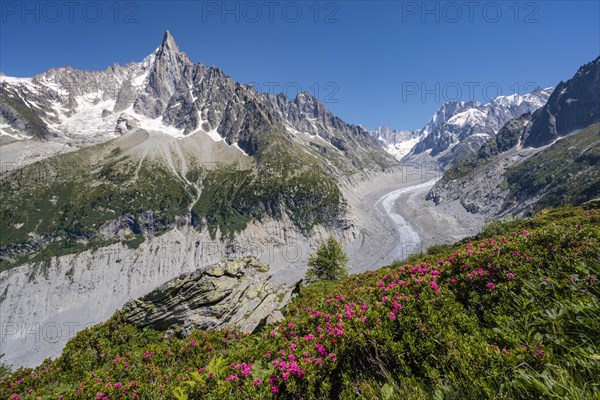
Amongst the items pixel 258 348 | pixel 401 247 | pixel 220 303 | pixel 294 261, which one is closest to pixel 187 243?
pixel 294 261

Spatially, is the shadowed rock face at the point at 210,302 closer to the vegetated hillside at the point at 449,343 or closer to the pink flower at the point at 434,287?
the vegetated hillside at the point at 449,343

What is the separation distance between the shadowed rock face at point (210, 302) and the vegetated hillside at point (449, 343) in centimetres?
1022

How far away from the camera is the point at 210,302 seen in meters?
23.6

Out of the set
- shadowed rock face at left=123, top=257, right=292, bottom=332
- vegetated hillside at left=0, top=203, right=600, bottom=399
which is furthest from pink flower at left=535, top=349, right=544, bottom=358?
shadowed rock face at left=123, top=257, right=292, bottom=332

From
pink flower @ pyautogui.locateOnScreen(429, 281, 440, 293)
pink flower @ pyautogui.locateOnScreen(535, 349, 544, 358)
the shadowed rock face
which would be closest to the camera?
pink flower @ pyautogui.locateOnScreen(535, 349, 544, 358)

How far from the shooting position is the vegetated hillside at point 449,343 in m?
4.47

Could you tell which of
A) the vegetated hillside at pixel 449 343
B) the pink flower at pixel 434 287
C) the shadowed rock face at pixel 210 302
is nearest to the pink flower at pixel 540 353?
the vegetated hillside at pixel 449 343

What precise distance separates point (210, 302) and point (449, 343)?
21536 mm

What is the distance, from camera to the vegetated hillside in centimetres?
447

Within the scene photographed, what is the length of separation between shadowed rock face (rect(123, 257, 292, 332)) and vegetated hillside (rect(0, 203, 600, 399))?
1022 centimetres

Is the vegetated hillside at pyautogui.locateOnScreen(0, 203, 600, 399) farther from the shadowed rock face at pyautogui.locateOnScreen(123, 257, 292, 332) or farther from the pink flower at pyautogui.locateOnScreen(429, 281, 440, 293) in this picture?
the shadowed rock face at pyautogui.locateOnScreen(123, 257, 292, 332)

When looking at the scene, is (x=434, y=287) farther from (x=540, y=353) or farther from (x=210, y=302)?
(x=210, y=302)

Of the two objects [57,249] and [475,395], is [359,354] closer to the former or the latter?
[475,395]

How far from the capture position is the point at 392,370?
655cm
